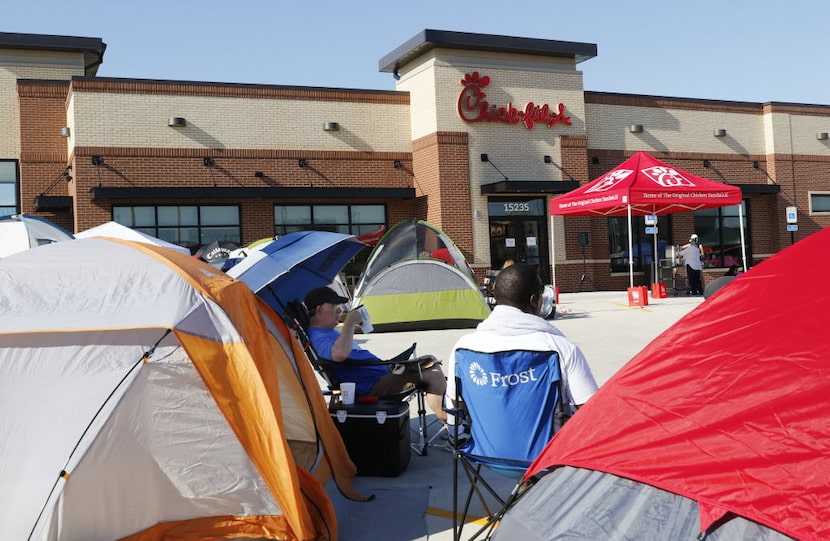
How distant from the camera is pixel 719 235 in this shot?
25.2 meters

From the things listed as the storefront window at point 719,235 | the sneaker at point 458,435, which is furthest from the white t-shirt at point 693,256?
the sneaker at point 458,435

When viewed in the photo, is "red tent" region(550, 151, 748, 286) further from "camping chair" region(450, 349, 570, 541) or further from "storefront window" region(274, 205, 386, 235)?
"camping chair" region(450, 349, 570, 541)

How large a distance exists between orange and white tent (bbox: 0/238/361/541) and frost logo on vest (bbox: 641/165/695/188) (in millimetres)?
14542

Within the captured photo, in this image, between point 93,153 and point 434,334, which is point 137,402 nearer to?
point 434,334

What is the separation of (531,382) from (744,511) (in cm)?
143

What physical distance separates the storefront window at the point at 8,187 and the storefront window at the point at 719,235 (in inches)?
774

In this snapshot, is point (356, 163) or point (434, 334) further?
point (356, 163)

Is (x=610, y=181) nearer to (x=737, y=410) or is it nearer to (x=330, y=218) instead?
(x=330, y=218)

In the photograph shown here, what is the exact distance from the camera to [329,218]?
21781mm

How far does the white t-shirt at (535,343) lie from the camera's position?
3.75m

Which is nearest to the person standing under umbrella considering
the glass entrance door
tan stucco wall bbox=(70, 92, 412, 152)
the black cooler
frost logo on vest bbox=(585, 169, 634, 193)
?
frost logo on vest bbox=(585, 169, 634, 193)

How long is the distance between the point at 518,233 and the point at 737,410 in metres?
20.0

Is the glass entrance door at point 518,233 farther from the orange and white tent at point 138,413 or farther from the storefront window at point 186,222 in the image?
the orange and white tent at point 138,413

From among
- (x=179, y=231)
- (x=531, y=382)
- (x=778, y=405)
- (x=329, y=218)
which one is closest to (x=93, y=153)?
(x=179, y=231)
